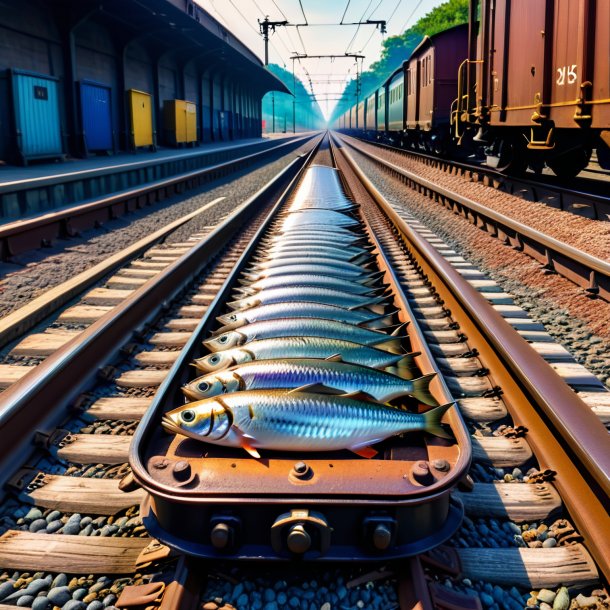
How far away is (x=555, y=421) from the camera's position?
267 cm

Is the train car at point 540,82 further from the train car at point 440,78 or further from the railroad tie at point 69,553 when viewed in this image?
the railroad tie at point 69,553

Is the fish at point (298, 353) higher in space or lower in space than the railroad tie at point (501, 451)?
higher

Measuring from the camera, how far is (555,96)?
8445mm

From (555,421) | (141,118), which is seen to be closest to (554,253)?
(555,421)

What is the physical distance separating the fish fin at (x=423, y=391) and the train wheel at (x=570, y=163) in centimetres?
915

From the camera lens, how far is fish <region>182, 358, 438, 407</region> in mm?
2549

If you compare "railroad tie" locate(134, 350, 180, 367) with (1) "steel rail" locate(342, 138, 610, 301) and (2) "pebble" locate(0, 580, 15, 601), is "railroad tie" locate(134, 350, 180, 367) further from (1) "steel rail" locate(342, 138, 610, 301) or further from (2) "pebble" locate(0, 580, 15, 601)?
(1) "steel rail" locate(342, 138, 610, 301)

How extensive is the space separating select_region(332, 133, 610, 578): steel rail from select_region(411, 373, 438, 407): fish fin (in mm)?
538

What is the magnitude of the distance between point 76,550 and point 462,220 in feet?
30.0

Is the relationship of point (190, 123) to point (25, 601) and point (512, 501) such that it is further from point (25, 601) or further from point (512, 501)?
point (25, 601)

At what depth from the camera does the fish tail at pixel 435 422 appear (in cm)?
241

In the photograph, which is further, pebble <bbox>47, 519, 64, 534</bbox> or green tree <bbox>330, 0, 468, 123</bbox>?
green tree <bbox>330, 0, 468, 123</bbox>

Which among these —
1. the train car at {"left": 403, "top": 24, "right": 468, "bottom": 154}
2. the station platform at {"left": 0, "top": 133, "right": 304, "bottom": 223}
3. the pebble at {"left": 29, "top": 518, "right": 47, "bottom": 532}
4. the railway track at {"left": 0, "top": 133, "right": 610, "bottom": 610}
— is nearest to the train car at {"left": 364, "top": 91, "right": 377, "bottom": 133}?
the train car at {"left": 403, "top": 24, "right": 468, "bottom": 154}

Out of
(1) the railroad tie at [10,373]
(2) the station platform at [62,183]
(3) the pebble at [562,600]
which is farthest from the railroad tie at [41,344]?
(2) the station platform at [62,183]
